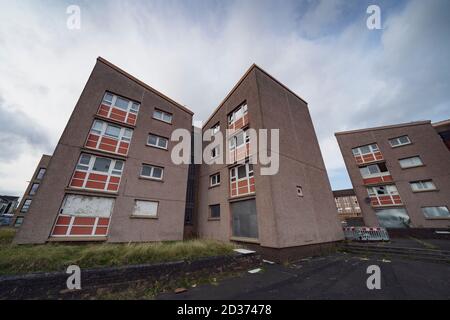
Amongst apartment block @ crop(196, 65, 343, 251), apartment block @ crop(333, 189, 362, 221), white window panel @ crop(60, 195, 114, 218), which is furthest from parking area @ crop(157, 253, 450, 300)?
apartment block @ crop(333, 189, 362, 221)

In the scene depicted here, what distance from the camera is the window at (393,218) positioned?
16030 mm

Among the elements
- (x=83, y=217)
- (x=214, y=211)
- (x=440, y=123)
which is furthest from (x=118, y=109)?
(x=440, y=123)

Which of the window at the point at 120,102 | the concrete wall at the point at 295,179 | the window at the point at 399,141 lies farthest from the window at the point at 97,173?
the window at the point at 399,141

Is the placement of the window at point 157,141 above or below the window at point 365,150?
below

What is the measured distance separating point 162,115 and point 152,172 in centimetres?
551

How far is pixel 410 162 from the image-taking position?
17453 millimetres

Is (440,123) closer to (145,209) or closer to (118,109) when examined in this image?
(145,209)

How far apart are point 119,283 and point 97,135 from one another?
9775 millimetres

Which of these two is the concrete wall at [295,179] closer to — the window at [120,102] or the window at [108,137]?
the window at [108,137]

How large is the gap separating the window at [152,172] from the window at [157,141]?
1.83m

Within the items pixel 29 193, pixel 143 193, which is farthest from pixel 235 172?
pixel 29 193

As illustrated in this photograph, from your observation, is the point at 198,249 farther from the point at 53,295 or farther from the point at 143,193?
the point at 143,193

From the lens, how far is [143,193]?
1144cm

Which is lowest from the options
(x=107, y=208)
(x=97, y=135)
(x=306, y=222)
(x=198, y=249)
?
(x=198, y=249)
